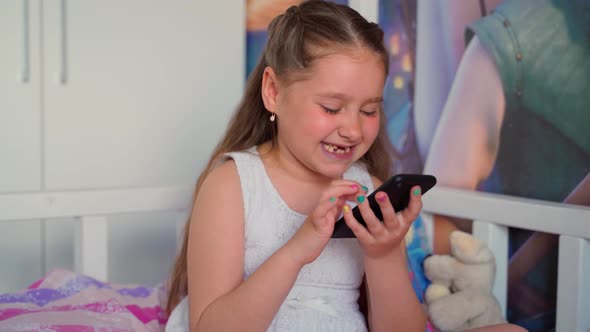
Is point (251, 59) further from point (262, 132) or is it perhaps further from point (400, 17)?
point (262, 132)

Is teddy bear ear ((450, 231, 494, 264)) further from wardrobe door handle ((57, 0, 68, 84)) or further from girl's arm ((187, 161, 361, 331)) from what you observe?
wardrobe door handle ((57, 0, 68, 84))

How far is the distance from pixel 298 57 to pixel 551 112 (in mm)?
494

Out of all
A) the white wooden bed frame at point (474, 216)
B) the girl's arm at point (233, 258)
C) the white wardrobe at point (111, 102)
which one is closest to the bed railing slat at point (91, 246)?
the white wooden bed frame at point (474, 216)

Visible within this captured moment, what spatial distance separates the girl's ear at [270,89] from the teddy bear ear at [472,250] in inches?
16.1

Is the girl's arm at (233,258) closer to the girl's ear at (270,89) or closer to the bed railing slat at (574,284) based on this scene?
the girl's ear at (270,89)

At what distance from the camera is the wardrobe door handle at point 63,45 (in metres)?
1.66

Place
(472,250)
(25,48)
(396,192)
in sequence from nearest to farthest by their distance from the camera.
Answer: (396,192) < (472,250) < (25,48)

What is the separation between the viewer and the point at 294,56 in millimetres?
968

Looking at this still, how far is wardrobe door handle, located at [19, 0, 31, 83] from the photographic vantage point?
1.63m

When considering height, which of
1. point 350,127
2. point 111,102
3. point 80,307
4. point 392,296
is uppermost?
point 350,127

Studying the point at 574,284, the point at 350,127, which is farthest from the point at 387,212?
the point at 574,284

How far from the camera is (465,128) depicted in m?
1.37

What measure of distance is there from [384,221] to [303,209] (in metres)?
0.21

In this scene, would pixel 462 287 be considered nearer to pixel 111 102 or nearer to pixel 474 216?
pixel 474 216
